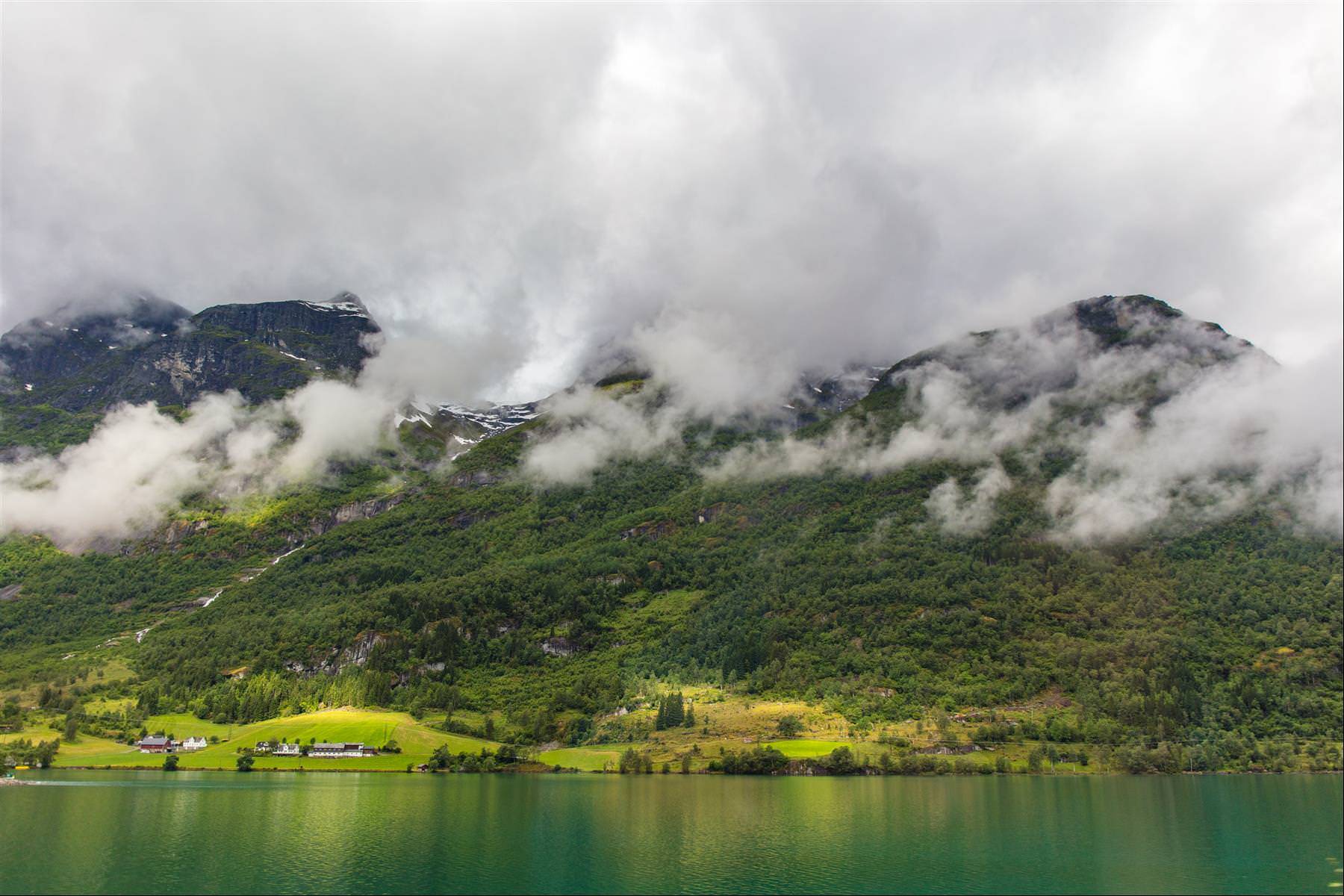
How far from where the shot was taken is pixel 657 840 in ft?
252

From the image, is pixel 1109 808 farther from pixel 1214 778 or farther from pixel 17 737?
pixel 17 737

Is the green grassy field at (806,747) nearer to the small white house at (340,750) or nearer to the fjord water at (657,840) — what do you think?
the fjord water at (657,840)

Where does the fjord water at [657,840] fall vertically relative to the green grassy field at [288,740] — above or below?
above

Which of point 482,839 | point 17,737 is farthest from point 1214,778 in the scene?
point 17,737

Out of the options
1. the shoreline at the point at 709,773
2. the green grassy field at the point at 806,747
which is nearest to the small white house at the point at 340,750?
the shoreline at the point at 709,773

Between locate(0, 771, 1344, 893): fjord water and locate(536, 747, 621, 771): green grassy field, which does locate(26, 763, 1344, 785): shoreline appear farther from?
locate(0, 771, 1344, 893): fjord water

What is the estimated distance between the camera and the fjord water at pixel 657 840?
194 ft

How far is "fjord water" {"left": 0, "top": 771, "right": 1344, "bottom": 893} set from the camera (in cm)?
5928

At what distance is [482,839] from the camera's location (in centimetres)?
7631

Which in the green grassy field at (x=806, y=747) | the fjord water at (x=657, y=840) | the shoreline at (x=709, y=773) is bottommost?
the shoreline at (x=709, y=773)

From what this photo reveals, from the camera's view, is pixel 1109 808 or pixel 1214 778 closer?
pixel 1109 808

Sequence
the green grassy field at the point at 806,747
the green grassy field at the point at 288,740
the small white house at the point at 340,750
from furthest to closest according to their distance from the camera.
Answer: the small white house at the point at 340,750 < the green grassy field at the point at 288,740 < the green grassy field at the point at 806,747

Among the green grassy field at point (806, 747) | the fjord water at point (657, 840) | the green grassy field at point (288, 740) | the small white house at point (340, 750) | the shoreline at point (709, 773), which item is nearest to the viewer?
the fjord water at point (657, 840)

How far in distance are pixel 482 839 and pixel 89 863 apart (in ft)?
101
